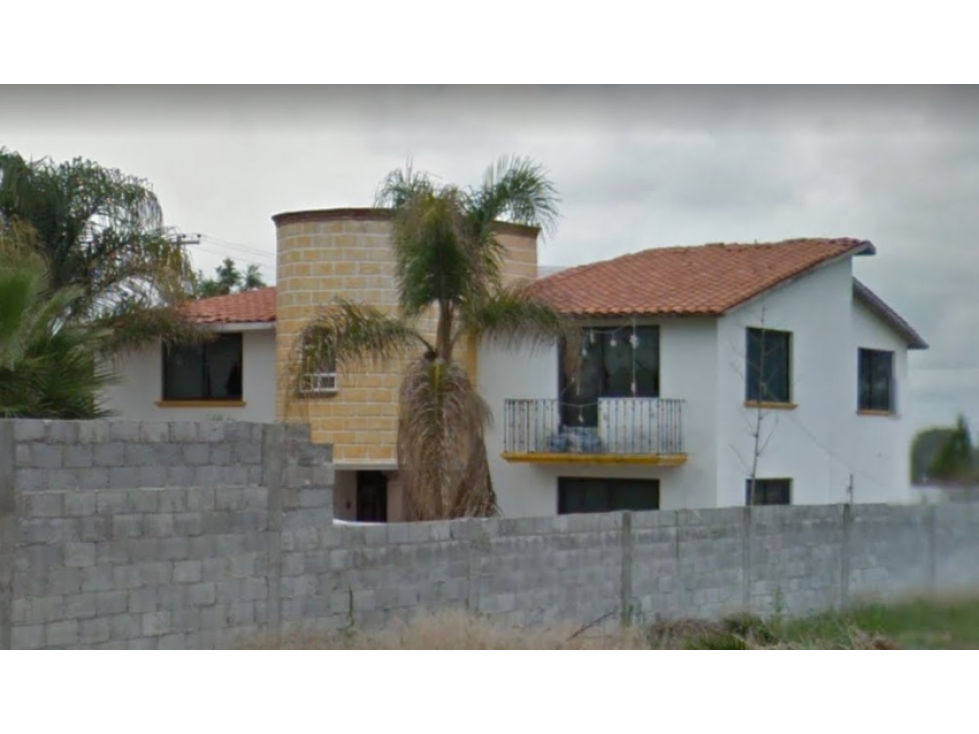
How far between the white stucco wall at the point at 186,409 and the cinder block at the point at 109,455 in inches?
647

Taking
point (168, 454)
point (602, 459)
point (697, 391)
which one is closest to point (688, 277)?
point (697, 391)

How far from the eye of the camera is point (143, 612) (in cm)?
1409

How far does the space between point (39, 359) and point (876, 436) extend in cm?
2007

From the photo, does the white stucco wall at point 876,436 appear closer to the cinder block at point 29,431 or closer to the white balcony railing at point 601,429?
the white balcony railing at point 601,429

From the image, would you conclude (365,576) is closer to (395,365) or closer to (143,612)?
(143,612)

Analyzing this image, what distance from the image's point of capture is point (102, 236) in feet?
91.5

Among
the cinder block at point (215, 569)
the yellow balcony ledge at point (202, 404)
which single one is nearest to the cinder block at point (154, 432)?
the cinder block at point (215, 569)

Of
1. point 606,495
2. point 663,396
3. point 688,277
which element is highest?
point 688,277

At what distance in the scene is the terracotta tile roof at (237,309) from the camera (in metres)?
31.1

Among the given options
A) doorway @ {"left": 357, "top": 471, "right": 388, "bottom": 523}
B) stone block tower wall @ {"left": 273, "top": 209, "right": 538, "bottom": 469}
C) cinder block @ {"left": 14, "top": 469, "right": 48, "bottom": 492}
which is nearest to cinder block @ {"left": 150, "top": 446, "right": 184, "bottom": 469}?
cinder block @ {"left": 14, "top": 469, "right": 48, "bottom": 492}

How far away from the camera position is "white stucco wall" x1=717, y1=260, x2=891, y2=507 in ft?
93.8

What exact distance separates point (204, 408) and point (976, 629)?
707 inches

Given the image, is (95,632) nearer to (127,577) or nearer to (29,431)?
(127,577)
